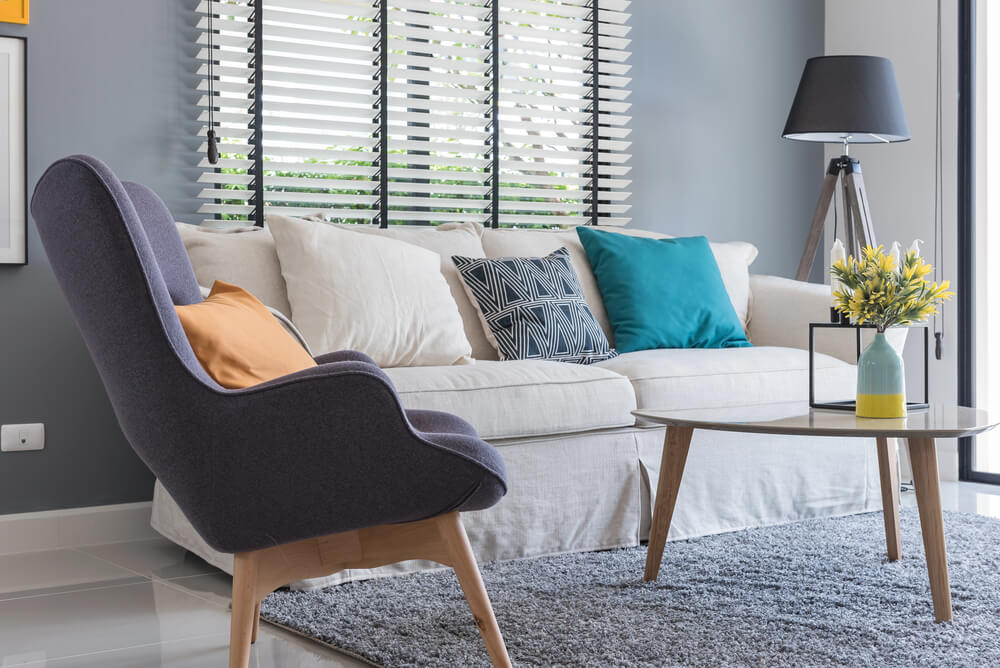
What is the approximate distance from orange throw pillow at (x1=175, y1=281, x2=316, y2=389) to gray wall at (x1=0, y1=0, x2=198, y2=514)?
1211mm

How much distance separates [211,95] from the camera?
339cm

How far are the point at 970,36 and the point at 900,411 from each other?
266 centimetres

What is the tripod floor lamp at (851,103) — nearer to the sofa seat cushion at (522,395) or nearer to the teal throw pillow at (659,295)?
the teal throw pillow at (659,295)

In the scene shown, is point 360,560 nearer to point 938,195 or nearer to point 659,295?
point 659,295

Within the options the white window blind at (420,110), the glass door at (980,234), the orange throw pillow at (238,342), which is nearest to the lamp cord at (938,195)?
the glass door at (980,234)

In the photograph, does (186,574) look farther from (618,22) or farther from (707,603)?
(618,22)

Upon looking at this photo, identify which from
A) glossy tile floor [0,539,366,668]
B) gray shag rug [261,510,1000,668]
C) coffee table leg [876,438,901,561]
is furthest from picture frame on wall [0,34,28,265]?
coffee table leg [876,438,901,561]

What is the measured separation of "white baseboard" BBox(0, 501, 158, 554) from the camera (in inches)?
120

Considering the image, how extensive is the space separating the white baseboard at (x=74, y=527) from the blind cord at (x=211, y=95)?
110 centimetres

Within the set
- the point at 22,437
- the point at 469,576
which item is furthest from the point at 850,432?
the point at 22,437

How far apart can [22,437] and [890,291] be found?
7.83 feet

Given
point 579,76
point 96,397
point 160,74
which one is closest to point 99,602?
point 96,397

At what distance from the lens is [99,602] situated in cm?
247

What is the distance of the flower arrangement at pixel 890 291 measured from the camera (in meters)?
2.30
